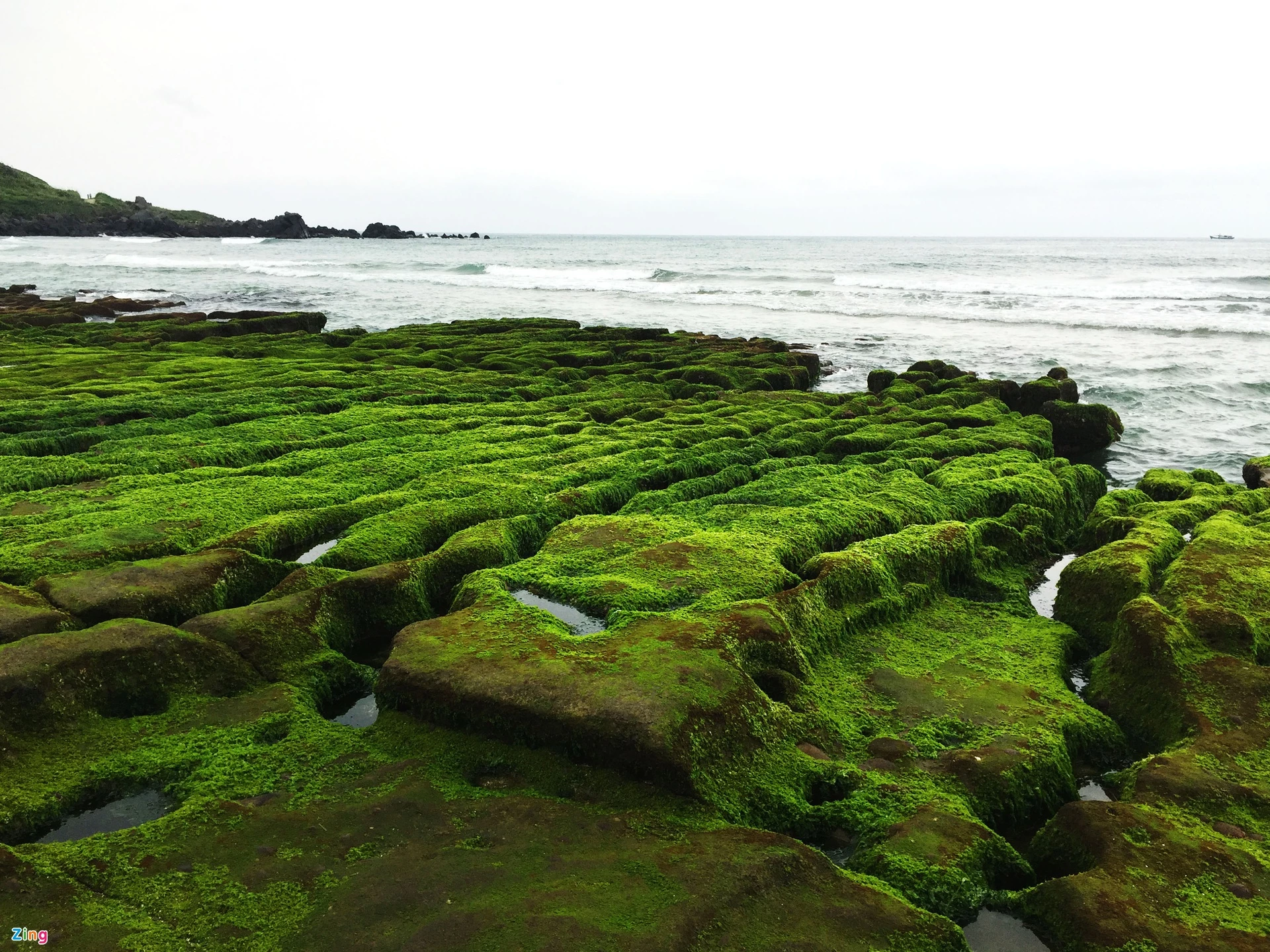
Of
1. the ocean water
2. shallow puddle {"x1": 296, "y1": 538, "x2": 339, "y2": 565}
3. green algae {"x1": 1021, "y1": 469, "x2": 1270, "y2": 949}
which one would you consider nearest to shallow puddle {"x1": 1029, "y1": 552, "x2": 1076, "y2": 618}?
green algae {"x1": 1021, "y1": 469, "x2": 1270, "y2": 949}

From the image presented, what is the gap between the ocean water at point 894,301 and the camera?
26375mm

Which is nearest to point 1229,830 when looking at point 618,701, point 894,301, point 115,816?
point 618,701

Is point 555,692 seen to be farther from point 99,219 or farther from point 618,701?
point 99,219

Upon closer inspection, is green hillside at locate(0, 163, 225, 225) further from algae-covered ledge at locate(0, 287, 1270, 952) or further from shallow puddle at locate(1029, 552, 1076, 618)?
shallow puddle at locate(1029, 552, 1076, 618)

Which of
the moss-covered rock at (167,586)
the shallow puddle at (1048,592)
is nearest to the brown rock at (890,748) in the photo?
the shallow puddle at (1048,592)

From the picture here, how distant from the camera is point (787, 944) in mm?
4020

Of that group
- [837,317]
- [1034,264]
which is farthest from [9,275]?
[1034,264]

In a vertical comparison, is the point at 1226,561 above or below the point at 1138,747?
above

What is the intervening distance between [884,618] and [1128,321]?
155 feet

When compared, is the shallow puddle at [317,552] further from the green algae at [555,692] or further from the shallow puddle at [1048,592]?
the shallow puddle at [1048,592]

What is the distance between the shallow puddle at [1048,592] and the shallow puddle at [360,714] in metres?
7.31

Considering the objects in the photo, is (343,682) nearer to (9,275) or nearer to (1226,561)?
(1226,561)

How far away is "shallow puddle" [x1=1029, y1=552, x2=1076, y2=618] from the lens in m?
9.37

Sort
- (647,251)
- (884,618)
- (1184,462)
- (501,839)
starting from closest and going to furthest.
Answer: (501,839) < (884,618) < (1184,462) < (647,251)
